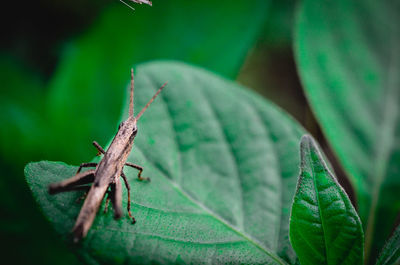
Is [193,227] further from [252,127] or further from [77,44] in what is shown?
[77,44]

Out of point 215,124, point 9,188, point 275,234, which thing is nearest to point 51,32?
point 9,188

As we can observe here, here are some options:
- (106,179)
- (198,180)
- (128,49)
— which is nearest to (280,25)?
(128,49)

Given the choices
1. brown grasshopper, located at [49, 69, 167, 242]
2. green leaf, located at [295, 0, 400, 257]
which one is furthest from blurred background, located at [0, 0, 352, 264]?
brown grasshopper, located at [49, 69, 167, 242]

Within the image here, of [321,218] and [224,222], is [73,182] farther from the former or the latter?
[321,218]

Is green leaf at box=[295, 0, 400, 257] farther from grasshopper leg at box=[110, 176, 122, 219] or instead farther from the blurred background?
grasshopper leg at box=[110, 176, 122, 219]

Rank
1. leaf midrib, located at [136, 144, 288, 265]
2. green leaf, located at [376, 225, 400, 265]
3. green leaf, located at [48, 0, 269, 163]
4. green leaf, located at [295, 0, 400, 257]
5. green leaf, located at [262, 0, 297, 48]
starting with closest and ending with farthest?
green leaf, located at [376, 225, 400, 265]
leaf midrib, located at [136, 144, 288, 265]
green leaf, located at [295, 0, 400, 257]
green leaf, located at [48, 0, 269, 163]
green leaf, located at [262, 0, 297, 48]
